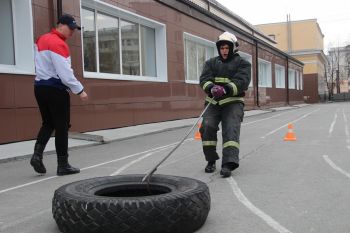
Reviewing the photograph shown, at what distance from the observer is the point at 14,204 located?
523cm

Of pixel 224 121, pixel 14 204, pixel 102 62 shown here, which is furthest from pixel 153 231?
pixel 102 62

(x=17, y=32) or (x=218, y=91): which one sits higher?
(x=17, y=32)

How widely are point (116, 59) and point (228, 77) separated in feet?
32.9

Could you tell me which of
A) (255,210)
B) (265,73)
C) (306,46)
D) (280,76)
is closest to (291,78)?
(280,76)

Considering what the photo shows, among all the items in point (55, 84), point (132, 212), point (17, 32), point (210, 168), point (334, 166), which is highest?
point (17, 32)

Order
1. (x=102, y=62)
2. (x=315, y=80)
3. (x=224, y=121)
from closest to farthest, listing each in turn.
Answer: (x=224, y=121) < (x=102, y=62) < (x=315, y=80)

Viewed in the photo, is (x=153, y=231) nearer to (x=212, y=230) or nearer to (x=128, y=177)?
(x=212, y=230)

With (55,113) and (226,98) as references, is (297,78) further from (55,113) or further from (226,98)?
(55,113)

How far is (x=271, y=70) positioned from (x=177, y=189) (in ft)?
129

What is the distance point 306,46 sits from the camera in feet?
236

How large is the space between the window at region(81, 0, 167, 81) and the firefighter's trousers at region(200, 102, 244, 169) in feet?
25.9

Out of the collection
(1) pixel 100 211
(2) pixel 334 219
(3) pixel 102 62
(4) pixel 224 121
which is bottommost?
(2) pixel 334 219

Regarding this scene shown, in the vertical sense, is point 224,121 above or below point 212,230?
above

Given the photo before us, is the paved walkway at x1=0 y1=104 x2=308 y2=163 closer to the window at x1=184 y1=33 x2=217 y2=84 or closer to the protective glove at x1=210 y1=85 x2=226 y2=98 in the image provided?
the protective glove at x1=210 y1=85 x2=226 y2=98
